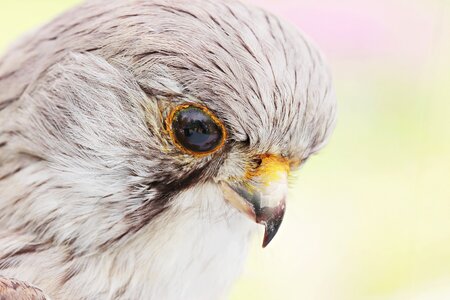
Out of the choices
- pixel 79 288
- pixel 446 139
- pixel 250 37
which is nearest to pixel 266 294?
pixel 446 139

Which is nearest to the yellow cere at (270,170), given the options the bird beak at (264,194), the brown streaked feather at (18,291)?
the bird beak at (264,194)

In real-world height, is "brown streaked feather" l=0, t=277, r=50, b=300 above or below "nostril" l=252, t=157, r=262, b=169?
below

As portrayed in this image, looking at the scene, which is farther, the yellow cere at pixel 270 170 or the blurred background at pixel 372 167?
the blurred background at pixel 372 167

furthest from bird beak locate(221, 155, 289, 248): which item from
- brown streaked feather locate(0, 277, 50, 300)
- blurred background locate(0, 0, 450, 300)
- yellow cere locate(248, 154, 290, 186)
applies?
blurred background locate(0, 0, 450, 300)

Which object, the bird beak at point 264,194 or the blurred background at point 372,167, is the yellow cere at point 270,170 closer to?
the bird beak at point 264,194

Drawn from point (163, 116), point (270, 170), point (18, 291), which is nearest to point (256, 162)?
A: point (270, 170)

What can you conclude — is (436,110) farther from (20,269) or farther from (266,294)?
(20,269)

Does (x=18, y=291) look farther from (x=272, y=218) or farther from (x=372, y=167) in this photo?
(x=372, y=167)

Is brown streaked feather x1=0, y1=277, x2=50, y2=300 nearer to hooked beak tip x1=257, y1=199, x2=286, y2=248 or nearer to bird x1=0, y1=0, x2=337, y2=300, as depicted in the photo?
bird x1=0, y1=0, x2=337, y2=300
